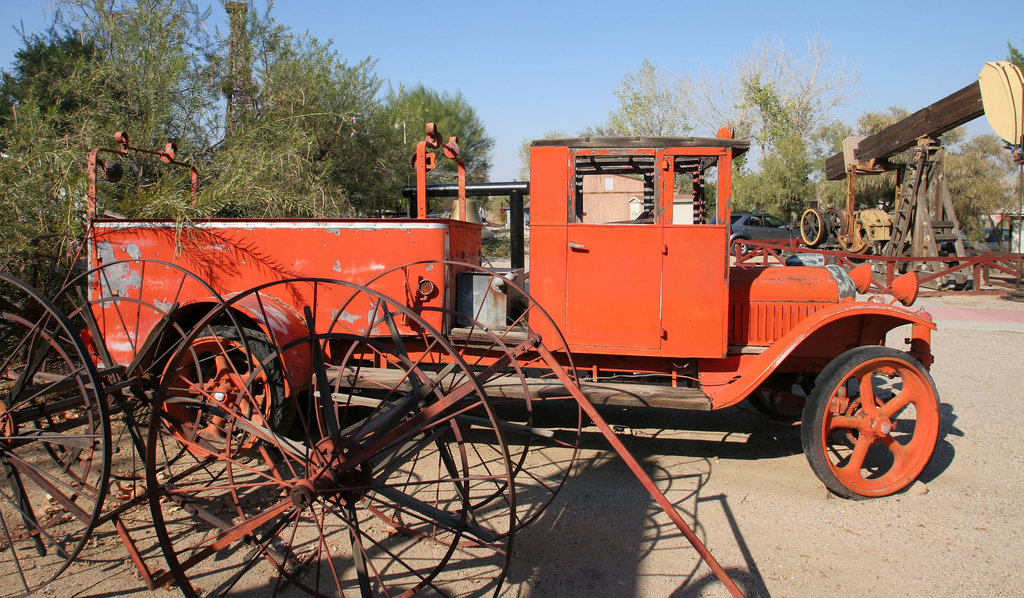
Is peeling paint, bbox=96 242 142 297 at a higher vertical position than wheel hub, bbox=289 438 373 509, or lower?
higher

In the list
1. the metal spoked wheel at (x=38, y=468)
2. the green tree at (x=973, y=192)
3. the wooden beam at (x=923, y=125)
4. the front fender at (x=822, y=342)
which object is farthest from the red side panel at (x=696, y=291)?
the green tree at (x=973, y=192)

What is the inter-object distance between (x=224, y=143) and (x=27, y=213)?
298cm

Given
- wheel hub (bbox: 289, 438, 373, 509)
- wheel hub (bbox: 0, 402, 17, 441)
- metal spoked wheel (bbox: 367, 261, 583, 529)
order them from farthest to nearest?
metal spoked wheel (bbox: 367, 261, 583, 529), wheel hub (bbox: 0, 402, 17, 441), wheel hub (bbox: 289, 438, 373, 509)

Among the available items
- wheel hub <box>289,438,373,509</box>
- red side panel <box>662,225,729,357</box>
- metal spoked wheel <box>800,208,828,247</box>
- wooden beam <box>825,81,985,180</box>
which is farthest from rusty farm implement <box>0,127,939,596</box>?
metal spoked wheel <box>800,208,828,247</box>

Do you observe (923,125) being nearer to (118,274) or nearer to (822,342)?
(822,342)

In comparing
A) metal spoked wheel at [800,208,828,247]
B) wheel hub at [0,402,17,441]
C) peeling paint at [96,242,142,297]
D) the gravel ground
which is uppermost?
metal spoked wheel at [800,208,828,247]

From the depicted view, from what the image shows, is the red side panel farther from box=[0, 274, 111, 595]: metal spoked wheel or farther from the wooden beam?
the wooden beam

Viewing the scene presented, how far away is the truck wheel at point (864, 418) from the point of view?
405 centimetres

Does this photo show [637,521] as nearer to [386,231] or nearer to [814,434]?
[814,434]

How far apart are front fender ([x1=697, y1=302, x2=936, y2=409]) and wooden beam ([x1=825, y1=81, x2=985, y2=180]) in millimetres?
8320

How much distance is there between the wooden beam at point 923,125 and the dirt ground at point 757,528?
25.4 ft

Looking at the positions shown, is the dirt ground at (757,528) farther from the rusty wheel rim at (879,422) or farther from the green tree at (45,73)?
the green tree at (45,73)

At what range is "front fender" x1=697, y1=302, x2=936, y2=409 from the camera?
13.5 feet

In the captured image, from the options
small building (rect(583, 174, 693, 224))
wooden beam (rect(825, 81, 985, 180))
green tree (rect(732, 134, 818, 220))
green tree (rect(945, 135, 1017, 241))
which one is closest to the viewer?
small building (rect(583, 174, 693, 224))
